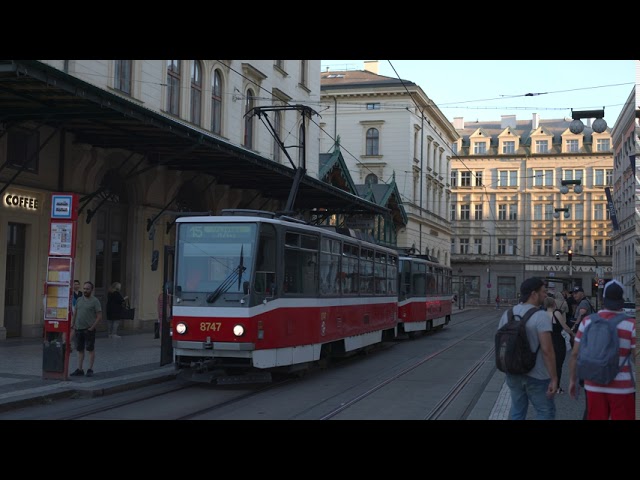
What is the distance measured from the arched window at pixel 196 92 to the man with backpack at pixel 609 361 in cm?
2334

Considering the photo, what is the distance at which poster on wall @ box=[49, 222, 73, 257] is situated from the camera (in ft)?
44.5

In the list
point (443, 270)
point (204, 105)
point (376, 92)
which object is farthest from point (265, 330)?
point (376, 92)

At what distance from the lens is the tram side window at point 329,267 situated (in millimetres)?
16188

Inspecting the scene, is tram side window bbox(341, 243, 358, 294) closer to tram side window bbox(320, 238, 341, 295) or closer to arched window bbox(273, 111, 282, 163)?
tram side window bbox(320, 238, 341, 295)

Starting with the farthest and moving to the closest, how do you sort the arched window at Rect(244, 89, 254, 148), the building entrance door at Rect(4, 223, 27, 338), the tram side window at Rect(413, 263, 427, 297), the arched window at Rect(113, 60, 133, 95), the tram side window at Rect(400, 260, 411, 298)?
the arched window at Rect(244, 89, 254, 148) → the tram side window at Rect(413, 263, 427, 297) → the tram side window at Rect(400, 260, 411, 298) → the arched window at Rect(113, 60, 133, 95) → the building entrance door at Rect(4, 223, 27, 338)

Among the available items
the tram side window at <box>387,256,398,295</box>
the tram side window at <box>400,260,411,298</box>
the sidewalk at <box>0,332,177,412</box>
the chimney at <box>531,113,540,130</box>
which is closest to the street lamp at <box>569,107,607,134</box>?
the tram side window at <box>387,256,398,295</box>

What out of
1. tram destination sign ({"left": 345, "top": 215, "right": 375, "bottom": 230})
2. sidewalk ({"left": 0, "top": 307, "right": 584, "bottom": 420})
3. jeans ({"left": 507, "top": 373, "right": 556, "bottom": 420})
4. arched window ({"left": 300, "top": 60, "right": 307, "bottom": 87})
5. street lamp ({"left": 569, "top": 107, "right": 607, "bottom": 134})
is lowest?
sidewalk ({"left": 0, "top": 307, "right": 584, "bottom": 420})

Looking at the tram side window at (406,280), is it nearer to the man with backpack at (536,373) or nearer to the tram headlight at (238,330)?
the tram headlight at (238,330)

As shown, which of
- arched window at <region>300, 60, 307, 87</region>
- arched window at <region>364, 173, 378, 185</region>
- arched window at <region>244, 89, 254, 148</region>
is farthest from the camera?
arched window at <region>364, 173, 378, 185</region>

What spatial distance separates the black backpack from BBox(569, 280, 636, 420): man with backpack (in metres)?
0.46

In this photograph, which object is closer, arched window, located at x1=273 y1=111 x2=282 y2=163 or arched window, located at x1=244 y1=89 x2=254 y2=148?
arched window, located at x1=244 y1=89 x2=254 y2=148

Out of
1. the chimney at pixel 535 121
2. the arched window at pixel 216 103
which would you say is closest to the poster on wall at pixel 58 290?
the arched window at pixel 216 103

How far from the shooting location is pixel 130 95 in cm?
2494
